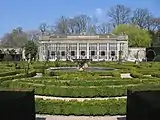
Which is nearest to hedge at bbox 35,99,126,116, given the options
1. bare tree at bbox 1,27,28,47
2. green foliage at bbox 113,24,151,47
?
green foliage at bbox 113,24,151,47

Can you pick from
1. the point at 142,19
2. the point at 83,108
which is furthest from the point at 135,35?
the point at 83,108

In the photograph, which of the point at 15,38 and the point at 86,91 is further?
the point at 15,38

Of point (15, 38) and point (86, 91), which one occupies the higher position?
point (15, 38)

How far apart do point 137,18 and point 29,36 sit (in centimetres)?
3794

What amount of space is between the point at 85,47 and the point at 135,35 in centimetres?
1486

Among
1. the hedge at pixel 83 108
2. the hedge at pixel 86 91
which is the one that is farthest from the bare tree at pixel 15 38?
the hedge at pixel 83 108

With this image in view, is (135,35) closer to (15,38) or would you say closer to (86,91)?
(15,38)

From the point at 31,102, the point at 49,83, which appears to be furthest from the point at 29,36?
the point at 31,102

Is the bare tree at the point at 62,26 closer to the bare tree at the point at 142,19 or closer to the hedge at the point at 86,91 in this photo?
the bare tree at the point at 142,19

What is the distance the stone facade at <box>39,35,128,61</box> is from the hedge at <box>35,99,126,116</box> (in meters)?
70.3

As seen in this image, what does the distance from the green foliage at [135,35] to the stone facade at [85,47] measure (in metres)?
4.96

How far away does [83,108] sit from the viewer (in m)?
12.9

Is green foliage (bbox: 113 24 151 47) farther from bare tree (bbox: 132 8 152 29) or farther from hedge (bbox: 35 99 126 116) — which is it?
hedge (bbox: 35 99 126 116)

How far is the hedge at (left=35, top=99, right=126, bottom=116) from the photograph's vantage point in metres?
12.9
